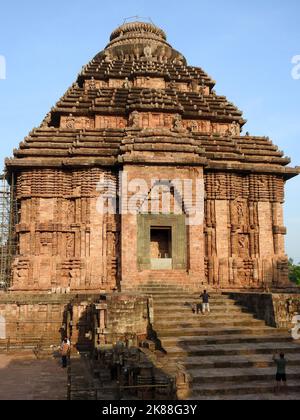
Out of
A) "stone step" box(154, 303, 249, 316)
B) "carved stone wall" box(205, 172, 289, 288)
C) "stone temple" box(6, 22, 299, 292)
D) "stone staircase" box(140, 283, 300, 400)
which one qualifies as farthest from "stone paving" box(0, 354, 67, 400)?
"carved stone wall" box(205, 172, 289, 288)

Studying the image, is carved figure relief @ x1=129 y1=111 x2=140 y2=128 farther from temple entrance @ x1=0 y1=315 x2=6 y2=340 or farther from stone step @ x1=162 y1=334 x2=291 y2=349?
stone step @ x1=162 y1=334 x2=291 y2=349

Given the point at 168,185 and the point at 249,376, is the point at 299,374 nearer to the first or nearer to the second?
the point at 249,376

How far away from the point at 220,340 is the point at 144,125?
1497 centimetres

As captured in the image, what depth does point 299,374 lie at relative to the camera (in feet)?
38.9

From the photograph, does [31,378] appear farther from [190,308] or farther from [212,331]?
[190,308]

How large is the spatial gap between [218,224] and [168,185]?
3.49 m

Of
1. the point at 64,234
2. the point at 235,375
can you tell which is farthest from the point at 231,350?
the point at 64,234

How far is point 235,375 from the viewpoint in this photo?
38.0 feet

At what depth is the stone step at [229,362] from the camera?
12328 millimetres

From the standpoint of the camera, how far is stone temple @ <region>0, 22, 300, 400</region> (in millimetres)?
22297

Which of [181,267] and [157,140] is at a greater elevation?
[157,140]

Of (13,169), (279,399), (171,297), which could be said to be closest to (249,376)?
(279,399)

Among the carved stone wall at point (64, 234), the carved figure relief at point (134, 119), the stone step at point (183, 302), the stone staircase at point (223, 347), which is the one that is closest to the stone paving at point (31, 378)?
the stone staircase at point (223, 347)

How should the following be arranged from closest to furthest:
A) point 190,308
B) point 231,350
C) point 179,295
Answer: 1. point 231,350
2. point 190,308
3. point 179,295
